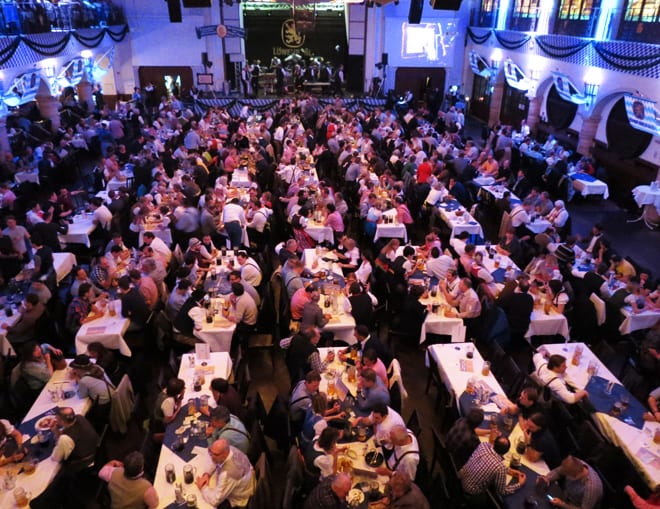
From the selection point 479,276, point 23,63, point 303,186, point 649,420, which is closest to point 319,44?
point 23,63

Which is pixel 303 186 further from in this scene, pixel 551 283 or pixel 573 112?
pixel 573 112

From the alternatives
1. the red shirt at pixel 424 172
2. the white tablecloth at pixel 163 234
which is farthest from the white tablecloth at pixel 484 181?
the white tablecloth at pixel 163 234

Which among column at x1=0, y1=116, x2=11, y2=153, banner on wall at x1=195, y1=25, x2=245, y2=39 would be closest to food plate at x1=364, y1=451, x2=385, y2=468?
column at x1=0, y1=116, x2=11, y2=153

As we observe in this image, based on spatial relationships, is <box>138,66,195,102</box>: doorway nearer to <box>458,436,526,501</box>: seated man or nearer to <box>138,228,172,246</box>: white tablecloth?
<box>138,228,172,246</box>: white tablecloth

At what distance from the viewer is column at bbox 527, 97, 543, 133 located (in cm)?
1764

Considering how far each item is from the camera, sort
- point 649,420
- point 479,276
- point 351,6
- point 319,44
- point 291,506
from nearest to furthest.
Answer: point 291,506, point 649,420, point 479,276, point 351,6, point 319,44

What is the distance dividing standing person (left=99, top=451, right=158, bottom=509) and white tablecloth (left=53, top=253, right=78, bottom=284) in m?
4.82

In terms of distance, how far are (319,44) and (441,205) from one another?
17.6 metres

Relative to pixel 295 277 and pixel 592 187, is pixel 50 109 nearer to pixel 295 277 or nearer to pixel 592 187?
pixel 295 277

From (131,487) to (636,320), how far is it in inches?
248

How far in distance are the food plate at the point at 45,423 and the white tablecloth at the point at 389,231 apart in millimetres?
5985

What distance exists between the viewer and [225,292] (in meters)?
7.12

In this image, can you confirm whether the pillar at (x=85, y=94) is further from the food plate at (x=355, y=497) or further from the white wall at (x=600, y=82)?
the food plate at (x=355, y=497)

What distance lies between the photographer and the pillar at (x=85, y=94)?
65.5 feet
